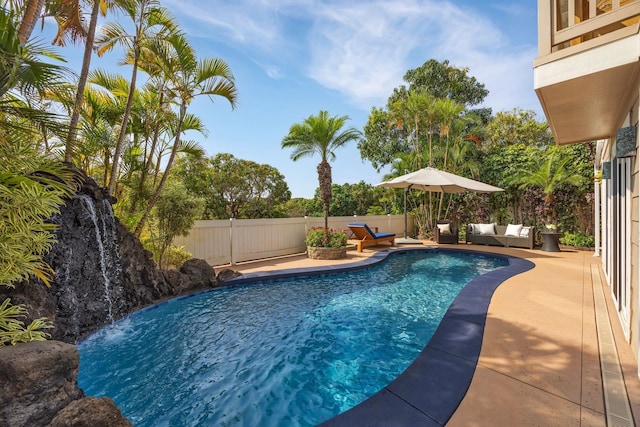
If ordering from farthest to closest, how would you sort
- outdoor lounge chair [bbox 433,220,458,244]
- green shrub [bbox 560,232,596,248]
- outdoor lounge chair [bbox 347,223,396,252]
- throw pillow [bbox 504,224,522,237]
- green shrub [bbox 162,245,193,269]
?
outdoor lounge chair [bbox 433,220,458,244] → throw pillow [bbox 504,224,522,237] → outdoor lounge chair [bbox 347,223,396,252] → green shrub [bbox 560,232,596,248] → green shrub [bbox 162,245,193,269]

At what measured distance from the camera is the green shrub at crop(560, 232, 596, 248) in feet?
34.6

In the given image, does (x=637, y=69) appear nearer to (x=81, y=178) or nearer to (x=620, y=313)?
(x=620, y=313)

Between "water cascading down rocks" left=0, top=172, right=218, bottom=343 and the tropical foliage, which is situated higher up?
the tropical foliage

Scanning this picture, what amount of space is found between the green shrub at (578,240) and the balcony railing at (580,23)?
10.1 metres

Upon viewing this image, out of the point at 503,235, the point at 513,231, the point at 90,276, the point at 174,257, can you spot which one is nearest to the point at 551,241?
the point at 513,231

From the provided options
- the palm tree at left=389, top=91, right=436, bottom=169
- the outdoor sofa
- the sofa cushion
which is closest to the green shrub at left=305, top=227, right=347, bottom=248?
the outdoor sofa

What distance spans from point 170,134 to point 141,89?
1.21m

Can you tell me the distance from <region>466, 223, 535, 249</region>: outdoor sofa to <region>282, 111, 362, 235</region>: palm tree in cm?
616

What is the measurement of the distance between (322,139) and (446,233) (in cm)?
644

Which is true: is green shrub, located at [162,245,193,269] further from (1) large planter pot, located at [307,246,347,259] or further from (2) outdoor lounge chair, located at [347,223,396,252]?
(2) outdoor lounge chair, located at [347,223,396,252]

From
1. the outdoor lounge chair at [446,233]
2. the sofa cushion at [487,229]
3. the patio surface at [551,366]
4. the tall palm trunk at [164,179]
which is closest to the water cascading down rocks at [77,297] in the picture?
the tall palm trunk at [164,179]

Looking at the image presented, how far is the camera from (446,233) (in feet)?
39.9

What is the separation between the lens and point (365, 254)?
391 inches

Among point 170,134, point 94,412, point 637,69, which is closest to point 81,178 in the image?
point 170,134
